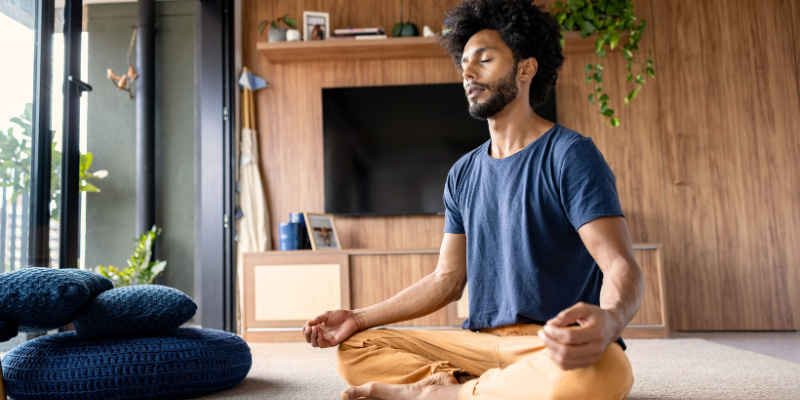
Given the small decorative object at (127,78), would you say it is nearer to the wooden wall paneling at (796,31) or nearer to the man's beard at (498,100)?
the man's beard at (498,100)

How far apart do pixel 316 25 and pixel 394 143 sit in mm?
962

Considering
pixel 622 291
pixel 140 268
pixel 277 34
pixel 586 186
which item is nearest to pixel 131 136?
pixel 140 268

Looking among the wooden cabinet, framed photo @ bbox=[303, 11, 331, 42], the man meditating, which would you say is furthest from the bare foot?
framed photo @ bbox=[303, 11, 331, 42]

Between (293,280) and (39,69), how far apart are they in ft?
5.72

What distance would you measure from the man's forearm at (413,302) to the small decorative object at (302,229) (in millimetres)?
2241

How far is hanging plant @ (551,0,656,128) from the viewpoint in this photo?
3711 mm

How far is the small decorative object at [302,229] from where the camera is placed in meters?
3.75

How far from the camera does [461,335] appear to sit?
147 centimetres

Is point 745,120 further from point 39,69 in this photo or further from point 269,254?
point 39,69

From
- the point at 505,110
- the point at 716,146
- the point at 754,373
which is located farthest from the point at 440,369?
the point at 716,146

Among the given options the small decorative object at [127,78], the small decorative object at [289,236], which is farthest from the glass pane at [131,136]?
the small decorative object at [289,236]

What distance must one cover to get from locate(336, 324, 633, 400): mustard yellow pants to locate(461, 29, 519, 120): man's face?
1.87 feet

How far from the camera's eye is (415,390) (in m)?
1.37

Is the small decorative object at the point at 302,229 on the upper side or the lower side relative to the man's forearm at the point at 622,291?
upper
